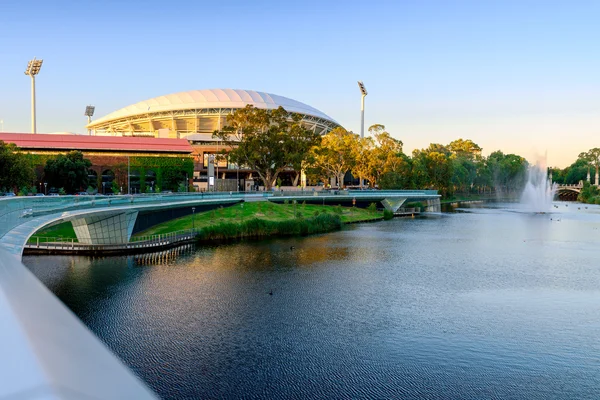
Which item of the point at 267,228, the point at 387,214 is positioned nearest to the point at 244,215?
the point at 267,228

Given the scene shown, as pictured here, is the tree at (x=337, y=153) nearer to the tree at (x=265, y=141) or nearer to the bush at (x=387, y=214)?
the tree at (x=265, y=141)

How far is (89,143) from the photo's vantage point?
112188 millimetres

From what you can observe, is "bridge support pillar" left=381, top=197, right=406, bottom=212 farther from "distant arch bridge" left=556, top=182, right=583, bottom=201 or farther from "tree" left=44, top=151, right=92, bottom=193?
"distant arch bridge" left=556, top=182, right=583, bottom=201

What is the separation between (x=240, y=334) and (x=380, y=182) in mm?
96252

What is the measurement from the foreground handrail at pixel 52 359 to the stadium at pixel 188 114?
479 feet

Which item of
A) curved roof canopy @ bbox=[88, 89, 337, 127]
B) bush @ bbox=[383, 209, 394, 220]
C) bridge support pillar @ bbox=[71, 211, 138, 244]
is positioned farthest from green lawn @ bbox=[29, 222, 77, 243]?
curved roof canopy @ bbox=[88, 89, 337, 127]

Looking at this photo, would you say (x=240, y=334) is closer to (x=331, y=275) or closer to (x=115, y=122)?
(x=331, y=275)

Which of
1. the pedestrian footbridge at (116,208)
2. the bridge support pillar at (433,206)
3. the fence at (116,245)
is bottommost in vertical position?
the fence at (116,245)

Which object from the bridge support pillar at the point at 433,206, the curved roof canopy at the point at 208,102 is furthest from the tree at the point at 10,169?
the curved roof canopy at the point at 208,102

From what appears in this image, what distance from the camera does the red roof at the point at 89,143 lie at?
109062mm

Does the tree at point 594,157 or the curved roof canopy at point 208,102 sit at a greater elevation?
the curved roof canopy at point 208,102

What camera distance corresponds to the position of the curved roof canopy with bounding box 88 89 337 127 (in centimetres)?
15450

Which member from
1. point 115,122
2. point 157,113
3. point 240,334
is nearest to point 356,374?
point 240,334

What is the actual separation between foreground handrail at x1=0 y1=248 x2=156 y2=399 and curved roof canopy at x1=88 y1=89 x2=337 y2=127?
508ft
